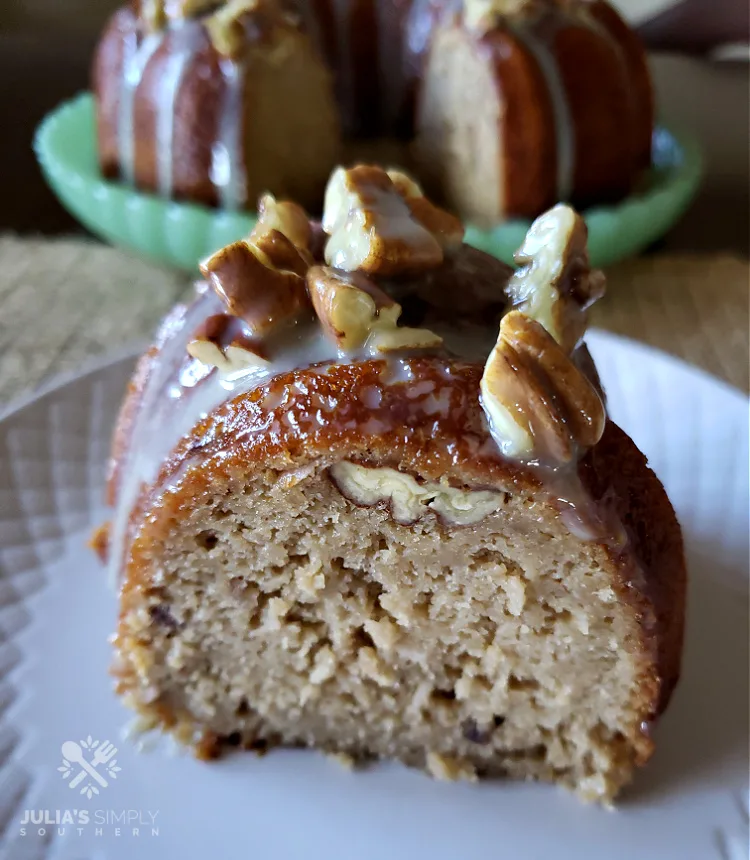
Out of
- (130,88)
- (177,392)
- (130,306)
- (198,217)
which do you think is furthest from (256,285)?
(130,88)

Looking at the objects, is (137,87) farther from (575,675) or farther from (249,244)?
(575,675)

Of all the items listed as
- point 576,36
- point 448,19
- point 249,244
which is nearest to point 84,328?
point 249,244

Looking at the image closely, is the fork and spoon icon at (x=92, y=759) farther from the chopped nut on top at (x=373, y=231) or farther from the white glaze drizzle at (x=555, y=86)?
the white glaze drizzle at (x=555, y=86)

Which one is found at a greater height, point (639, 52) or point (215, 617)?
point (639, 52)

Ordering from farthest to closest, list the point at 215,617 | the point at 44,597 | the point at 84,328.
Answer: the point at 84,328 → the point at 44,597 → the point at 215,617

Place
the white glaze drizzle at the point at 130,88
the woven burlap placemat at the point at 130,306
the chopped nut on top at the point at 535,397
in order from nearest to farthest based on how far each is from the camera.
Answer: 1. the chopped nut on top at the point at 535,397
2. the woven burlap placemat at the point at 130,306
3. the white glaze drizzle at the point at 130,88

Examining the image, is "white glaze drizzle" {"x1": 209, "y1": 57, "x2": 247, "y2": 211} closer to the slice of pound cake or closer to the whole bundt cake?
the whole bundt cake

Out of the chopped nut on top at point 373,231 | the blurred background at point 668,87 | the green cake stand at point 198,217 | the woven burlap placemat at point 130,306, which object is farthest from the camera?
the blurred background at point 668,87

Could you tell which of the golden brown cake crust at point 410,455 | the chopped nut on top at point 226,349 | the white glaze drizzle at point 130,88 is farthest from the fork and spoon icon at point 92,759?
the white glaze drizzle at point 130,88
